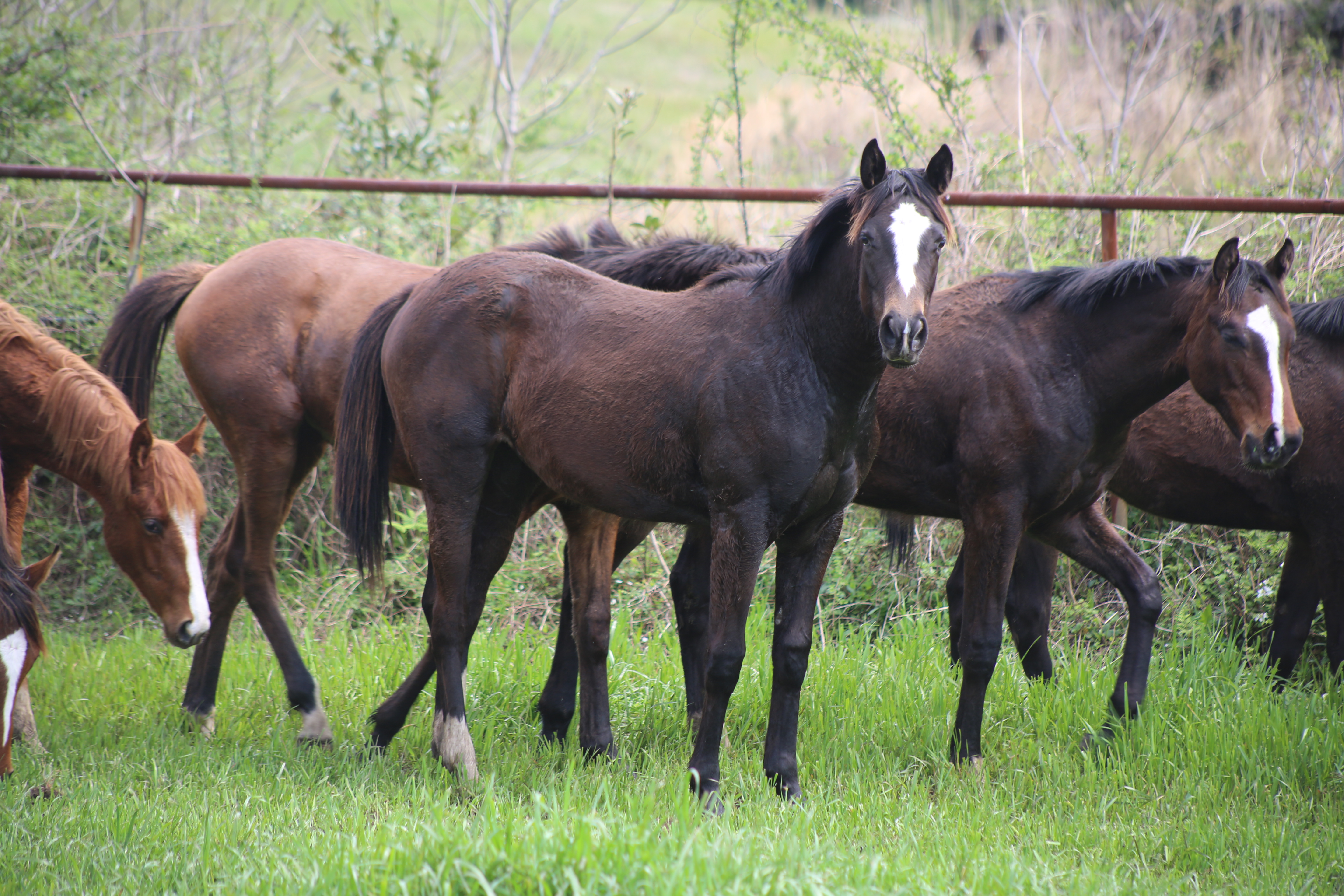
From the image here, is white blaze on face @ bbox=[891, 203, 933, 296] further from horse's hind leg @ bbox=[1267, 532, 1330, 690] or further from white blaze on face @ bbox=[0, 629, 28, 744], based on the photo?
white blaze on face @ bbox=[0, 629, 28, 744]

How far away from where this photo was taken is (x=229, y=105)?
927 centimetres

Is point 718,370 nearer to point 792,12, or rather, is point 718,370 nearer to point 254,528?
point 254,528

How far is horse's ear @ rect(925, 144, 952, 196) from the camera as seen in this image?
3379 mm

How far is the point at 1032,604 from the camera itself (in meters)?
4.67

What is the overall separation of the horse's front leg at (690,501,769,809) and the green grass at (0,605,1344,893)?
5.9 inches

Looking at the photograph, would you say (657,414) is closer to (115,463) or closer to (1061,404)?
(1061,404)

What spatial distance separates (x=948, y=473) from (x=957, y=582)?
2.97 ft

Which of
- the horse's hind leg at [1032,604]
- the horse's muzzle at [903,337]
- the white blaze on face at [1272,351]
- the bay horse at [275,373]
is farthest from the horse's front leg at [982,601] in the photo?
the bay horse at [275,373]

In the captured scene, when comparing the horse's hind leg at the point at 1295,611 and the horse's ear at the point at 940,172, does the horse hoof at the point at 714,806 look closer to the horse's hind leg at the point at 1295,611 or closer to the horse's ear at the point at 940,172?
the horse's ear at the point at 940,172

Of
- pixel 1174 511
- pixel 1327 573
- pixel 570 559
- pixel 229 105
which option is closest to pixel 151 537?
pixel 570 559

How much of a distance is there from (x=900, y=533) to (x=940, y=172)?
217cm

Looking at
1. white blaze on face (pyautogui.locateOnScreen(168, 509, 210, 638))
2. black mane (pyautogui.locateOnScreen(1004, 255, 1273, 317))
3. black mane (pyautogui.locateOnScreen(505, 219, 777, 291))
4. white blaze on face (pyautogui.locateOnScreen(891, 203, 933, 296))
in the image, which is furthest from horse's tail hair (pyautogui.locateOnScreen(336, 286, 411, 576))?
black mane (pyautogui.locateOnScreen(1004, 255, 1273, 317))

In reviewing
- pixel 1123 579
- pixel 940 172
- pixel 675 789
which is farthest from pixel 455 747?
pixel 1123 579

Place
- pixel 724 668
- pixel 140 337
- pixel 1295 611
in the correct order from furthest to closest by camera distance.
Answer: pixel 140 337 < pixel 1295 611 < pixel 724 668
